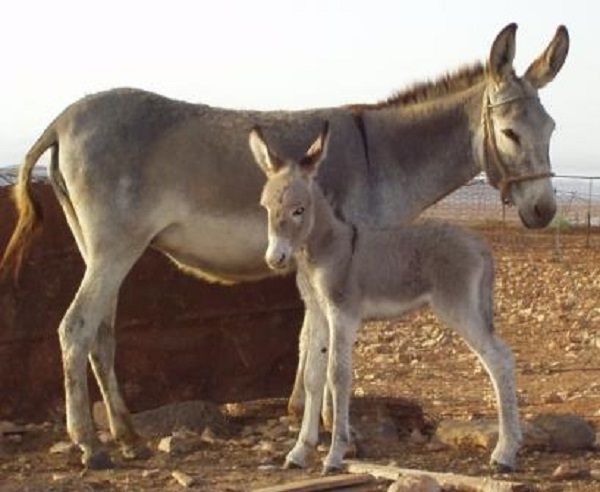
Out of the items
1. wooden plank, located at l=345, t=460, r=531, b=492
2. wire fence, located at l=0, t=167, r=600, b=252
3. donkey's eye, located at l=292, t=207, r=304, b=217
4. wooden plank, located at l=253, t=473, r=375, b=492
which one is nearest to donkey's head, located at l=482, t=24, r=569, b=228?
donkey's eye, located at l=292, t=207, r=304, b=217

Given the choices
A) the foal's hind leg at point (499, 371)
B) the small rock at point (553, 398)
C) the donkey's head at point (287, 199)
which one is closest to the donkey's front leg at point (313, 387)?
the donkey's head at point (287, 199)

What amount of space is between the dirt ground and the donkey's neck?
162 centimetres

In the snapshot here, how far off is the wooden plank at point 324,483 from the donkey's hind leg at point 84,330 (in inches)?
69.1

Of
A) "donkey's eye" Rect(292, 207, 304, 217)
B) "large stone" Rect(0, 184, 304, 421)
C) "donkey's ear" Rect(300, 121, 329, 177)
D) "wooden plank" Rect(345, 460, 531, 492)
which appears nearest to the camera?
"wooden plank" Rect(345, 460, 531, 492)

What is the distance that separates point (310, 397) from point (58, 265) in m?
2.79

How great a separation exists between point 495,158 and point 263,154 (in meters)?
1.64

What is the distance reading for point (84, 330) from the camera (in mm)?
7965

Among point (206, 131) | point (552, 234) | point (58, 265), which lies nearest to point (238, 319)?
point (58, 265)

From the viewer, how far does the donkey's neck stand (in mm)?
8484

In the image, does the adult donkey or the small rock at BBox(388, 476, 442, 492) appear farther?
the adult donkey

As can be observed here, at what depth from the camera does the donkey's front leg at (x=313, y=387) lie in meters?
7.43

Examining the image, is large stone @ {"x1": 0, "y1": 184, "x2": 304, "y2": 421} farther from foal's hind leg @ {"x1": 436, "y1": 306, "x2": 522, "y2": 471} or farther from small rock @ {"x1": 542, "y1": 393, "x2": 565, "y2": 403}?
foal's hind leg @ {"x1": 436, "y1": 306, "x2": 522, "y2": 471}

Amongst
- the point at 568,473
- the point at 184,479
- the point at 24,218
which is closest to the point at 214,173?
the point at 24,218

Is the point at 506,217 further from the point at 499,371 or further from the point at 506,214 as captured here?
the point at 499,371
